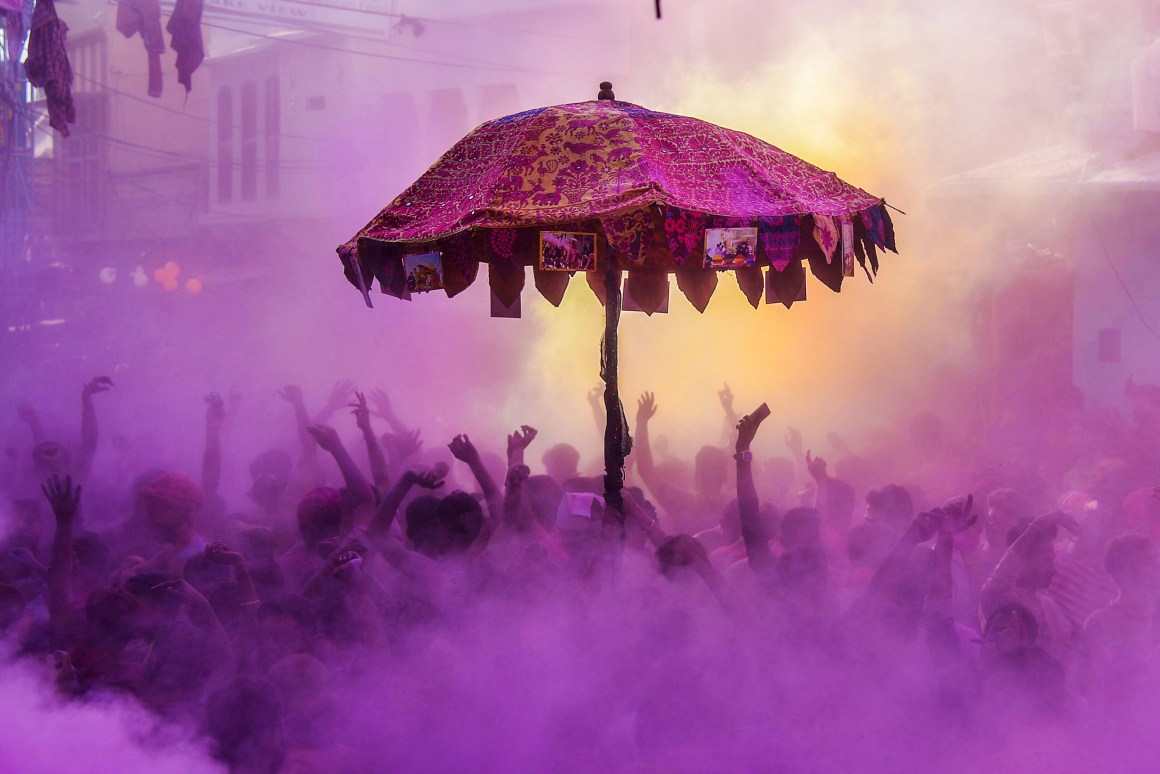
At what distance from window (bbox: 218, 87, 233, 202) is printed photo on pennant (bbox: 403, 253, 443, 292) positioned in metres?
14.4

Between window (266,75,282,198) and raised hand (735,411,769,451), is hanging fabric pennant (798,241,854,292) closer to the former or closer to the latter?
raised hand (735,411,769,451)

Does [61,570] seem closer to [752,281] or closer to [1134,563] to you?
[752,281]

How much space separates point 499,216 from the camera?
2.82 metres

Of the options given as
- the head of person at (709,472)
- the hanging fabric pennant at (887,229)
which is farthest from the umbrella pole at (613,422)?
the head of person at (709,472)

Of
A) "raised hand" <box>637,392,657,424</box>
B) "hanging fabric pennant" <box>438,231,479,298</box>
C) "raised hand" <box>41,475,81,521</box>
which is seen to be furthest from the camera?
"raised hand" <box>637,392,657,424</box>

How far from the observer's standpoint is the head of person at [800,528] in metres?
4.12

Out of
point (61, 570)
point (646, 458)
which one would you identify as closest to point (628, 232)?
point (61, 570)

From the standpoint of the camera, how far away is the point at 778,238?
9.66ft

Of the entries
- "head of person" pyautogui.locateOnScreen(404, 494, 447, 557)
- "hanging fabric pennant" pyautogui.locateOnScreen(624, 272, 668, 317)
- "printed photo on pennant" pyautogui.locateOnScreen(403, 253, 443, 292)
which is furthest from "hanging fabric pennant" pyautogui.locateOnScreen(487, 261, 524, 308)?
"head of person" pyautogui.locateOnScreen(404, 494, 447, 557)

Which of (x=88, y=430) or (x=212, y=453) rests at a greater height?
(x=88, y=430)

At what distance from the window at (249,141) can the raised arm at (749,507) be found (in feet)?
45.5

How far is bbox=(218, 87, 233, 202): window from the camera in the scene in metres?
16.3

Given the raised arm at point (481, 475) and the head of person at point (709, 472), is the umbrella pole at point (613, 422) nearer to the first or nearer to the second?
the raised arm at point (481, 475)

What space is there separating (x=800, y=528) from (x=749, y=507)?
0.42 m
